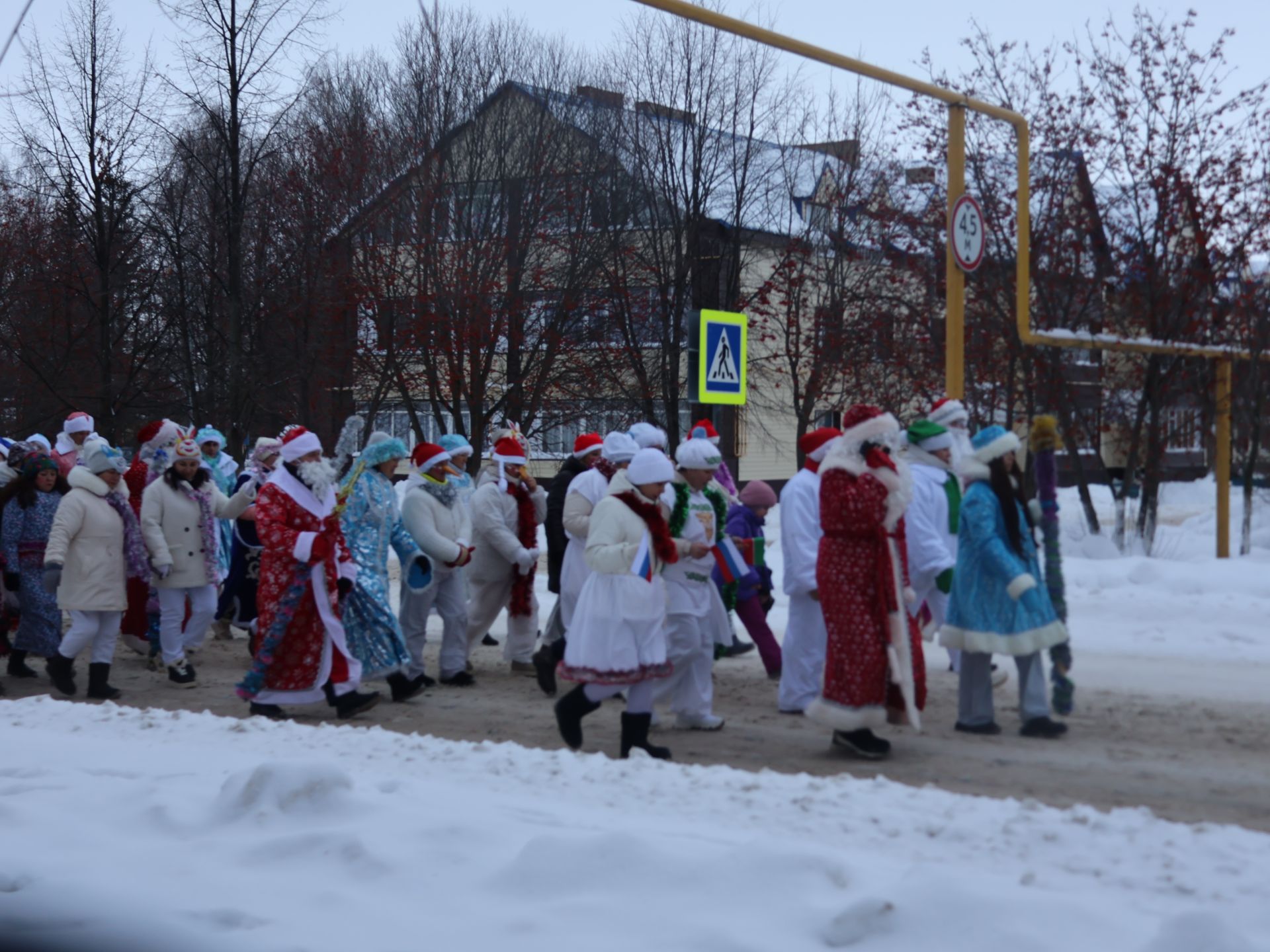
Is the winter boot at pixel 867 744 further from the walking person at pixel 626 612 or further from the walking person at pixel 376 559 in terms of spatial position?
the walking person at pixel 376 559

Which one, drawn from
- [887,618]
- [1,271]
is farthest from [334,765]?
[1,271]

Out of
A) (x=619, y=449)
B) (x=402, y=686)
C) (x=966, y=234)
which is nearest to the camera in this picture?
(x=402, y=686)

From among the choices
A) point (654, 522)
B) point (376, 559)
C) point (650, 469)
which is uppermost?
point (650, 469)

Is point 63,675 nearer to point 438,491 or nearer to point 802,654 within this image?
point 438,491

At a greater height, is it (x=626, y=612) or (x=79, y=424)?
(x=79, y=424)

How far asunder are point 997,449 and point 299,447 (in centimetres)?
418

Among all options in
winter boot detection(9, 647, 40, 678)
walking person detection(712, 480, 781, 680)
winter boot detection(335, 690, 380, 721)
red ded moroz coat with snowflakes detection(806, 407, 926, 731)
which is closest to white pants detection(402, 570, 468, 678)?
winter boot detection(335, 690, 380, 721)

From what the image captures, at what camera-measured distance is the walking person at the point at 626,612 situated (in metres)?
7.59

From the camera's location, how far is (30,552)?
11445mm

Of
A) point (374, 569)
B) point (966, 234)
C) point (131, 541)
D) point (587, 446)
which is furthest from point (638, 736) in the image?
point (966, 234)

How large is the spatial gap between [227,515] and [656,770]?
663 centimetres

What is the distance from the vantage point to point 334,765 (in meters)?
6.34

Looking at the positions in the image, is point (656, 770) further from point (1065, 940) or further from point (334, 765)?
point (1065, 940)

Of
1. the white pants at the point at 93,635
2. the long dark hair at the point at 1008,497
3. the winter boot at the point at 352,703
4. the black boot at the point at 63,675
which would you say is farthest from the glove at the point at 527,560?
the long dark hair at the point at 1008,497
